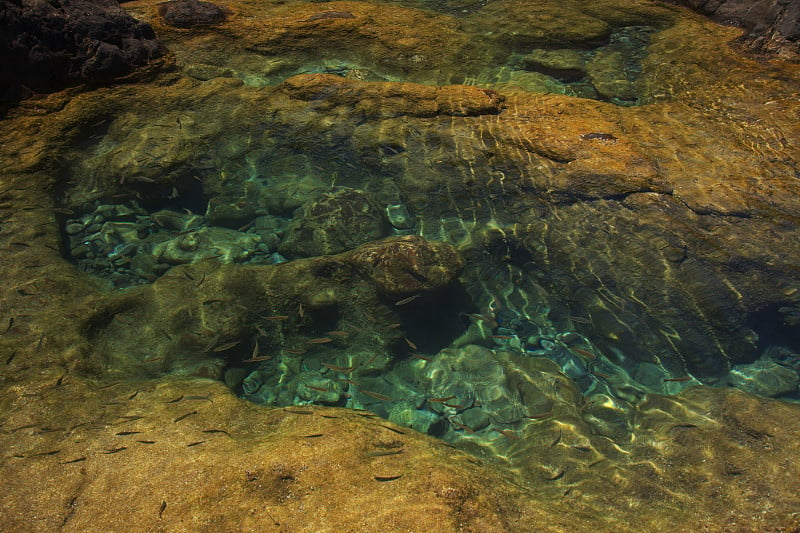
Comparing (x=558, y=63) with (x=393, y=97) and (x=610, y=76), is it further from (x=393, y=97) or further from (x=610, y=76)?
(x=393, y=97)

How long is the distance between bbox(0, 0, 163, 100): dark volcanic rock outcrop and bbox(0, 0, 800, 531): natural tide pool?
398mm

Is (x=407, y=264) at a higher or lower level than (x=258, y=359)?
higher

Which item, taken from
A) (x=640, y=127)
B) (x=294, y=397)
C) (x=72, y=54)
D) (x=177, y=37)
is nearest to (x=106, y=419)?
(x=294, y=397)

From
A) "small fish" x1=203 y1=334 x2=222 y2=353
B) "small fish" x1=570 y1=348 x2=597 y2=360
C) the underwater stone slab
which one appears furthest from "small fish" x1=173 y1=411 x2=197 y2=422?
the underwater stone slab

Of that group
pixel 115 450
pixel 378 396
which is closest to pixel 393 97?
pixel 378 396

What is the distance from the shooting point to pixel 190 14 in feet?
29.6

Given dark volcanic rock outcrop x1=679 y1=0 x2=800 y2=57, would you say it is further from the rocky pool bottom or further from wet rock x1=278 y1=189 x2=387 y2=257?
wet rock x1=278 y1=189 x2=387 y2=257

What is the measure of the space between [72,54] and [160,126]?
1.87 meters

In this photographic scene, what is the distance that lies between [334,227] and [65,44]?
17.4 ft

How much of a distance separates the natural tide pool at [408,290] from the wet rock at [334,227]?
1.5 inches

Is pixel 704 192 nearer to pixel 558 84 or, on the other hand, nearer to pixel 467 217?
pixel 467 217

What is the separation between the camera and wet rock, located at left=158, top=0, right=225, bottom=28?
9.00 metres

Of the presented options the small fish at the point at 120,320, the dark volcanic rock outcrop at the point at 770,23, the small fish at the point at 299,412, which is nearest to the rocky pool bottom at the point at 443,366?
the small fish at the point at 120,320

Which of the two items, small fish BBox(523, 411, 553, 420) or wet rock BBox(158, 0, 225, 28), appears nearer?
small fish BBox(523, 411, 553, 420)
